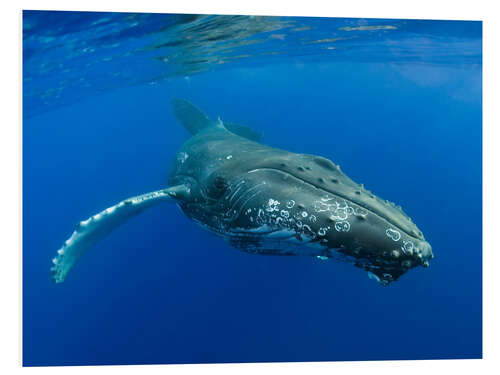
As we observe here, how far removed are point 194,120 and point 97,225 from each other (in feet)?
24.9

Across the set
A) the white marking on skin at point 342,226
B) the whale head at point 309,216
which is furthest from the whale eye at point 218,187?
the white marking on skin at point 342,226

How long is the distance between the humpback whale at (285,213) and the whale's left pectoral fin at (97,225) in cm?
2

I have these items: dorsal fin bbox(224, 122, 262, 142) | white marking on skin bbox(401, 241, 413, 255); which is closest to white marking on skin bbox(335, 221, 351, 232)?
white marking on skin bbox(401, 241, 413, 255)

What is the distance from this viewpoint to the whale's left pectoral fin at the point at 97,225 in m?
5.40

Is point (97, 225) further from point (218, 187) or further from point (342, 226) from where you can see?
point (342, 226)

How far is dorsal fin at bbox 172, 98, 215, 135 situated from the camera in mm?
11945

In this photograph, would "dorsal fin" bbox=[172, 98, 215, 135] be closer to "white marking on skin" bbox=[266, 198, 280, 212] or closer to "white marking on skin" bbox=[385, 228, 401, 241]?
"white marking on skin" bbox=[266, 198, 280, 212]

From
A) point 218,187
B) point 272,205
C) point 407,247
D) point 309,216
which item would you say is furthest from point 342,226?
point 218,187

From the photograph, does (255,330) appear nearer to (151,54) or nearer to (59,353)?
(59,353)

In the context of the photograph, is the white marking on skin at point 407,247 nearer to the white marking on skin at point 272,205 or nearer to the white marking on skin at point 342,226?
the white marking on skin at point 342,226

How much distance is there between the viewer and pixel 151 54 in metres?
16.2

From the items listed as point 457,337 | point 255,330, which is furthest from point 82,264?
point 457,337

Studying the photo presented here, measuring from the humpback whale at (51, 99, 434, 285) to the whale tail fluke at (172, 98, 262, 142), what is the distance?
5.63 m
